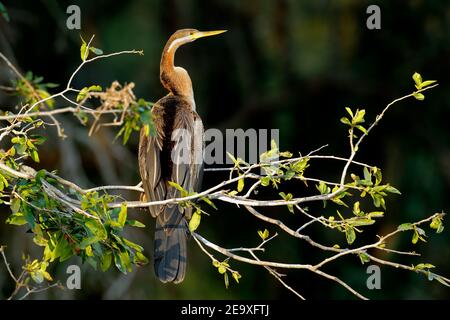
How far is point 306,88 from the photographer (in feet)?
26.9

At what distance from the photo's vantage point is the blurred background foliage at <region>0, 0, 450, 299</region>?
7.62m

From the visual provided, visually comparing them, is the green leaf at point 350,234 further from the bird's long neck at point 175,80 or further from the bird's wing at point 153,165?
the bird's long neck at point 175,80

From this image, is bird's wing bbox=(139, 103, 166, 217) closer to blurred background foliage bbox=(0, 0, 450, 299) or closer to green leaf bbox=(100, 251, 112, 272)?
green leaf bbox=(100, 251, 112, 272)

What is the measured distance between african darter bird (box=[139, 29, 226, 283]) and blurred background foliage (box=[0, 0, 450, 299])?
10.5ft

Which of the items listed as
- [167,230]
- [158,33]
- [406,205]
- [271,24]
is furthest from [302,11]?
[167,230]

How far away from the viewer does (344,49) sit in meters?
8.27

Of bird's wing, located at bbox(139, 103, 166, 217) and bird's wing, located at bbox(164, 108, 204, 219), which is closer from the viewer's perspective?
bird's wing, located at bbox(139, 103, 166, 217)

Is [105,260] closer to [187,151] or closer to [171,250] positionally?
[171,250]

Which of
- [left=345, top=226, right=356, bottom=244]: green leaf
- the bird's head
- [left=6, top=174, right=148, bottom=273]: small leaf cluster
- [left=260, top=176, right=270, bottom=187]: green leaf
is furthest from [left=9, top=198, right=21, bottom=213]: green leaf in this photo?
the bird's head

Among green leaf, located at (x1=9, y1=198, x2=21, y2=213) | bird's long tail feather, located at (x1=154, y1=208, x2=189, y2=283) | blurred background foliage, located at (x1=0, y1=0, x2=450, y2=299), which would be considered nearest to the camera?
green leaf, located at (x1=9, y1=198, x2=21, y2=213)

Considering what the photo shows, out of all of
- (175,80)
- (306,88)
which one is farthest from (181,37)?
(306,88)

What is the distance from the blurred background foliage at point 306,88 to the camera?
300 inches

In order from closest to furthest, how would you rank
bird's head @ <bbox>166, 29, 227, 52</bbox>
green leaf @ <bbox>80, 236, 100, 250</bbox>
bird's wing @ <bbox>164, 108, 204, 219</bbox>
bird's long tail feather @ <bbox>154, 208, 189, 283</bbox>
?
green leaf @ <bbox>80, 236, 100, 250</bbox> → bird's long tail feather @ <bbox>154, 208, 189, 283</bbox> → bird's wing @ <bbox>164, 108, 204, 219</bbox> → bird's head @ <bbox>166, 29, 227, 52</bbox>

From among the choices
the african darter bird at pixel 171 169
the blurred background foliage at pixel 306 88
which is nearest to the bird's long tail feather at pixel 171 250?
the african darter bird at pixel 171 169
